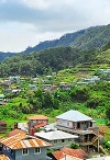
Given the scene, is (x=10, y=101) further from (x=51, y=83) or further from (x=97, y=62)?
(x=97, y=62)

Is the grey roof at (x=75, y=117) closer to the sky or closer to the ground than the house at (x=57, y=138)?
closer to the sky

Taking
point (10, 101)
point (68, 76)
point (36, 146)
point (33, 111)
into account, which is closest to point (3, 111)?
point (33, 111)

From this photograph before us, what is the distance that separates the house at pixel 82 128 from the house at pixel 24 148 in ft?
24.4

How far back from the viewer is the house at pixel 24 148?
2688 centimetres

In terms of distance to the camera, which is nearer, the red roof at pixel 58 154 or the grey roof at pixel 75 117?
the red roof at pixel 58 154

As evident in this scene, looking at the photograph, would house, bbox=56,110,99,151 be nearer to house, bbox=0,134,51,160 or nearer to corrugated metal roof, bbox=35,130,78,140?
corrugated metal roof, bbox=35,130,78,140

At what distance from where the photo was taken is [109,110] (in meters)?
51.0

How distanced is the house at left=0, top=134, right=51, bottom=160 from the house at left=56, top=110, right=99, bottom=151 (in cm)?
744

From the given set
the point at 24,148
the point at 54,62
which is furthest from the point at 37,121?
the point at 54,62

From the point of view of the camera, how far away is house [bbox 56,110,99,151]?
34.8 meters

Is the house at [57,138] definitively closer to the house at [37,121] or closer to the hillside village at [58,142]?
the hillside village at [58,142]

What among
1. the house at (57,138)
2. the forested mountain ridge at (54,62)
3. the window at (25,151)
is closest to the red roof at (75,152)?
the house at (57,138)

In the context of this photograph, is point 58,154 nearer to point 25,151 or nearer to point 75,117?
point 25,151

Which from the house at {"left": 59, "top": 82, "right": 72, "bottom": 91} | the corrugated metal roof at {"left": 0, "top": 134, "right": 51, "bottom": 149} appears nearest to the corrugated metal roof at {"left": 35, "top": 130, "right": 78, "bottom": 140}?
the corrugated metal roof at {"left": 0, "top": 134, "right": 51, "bottom": 149}
